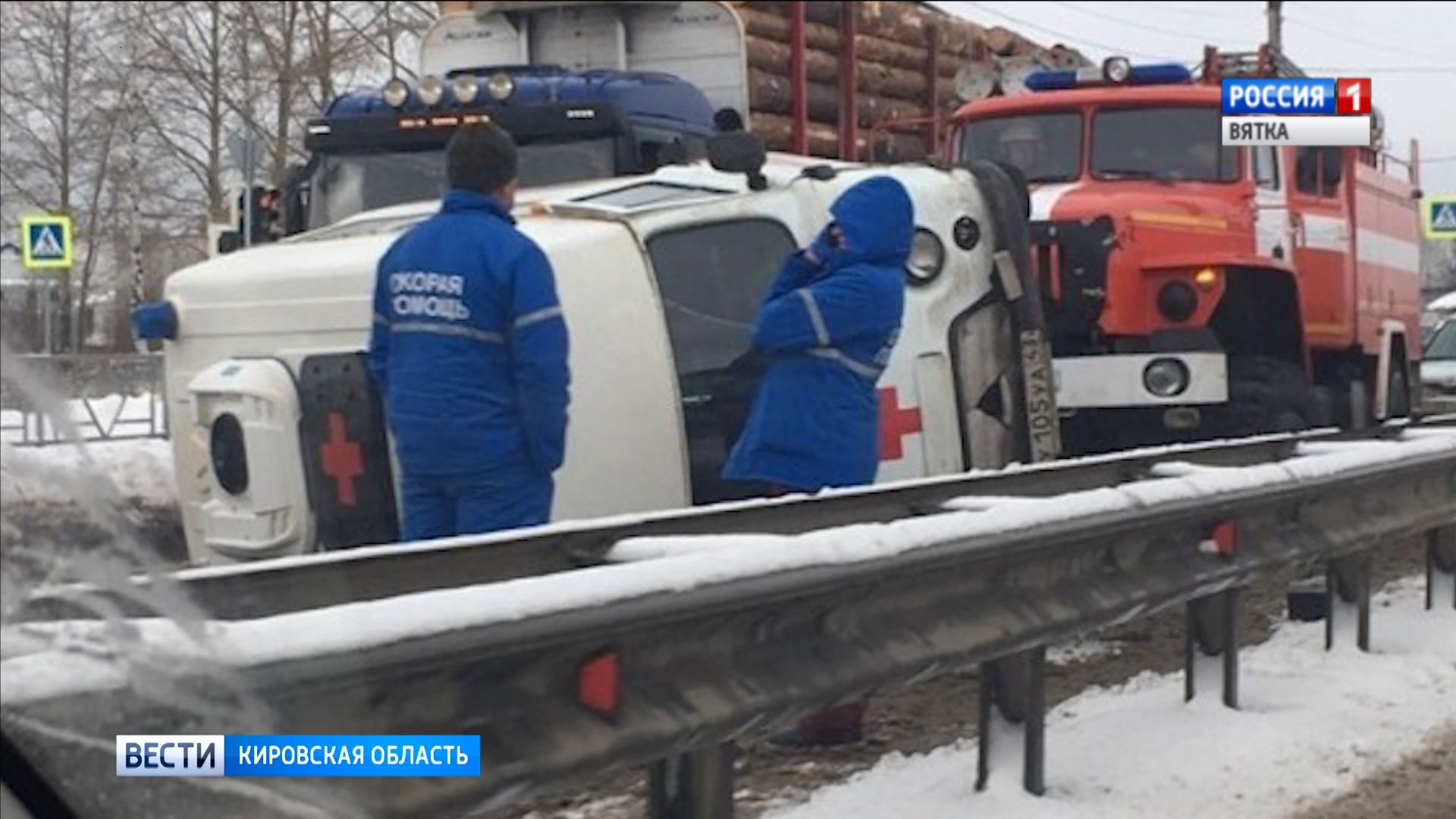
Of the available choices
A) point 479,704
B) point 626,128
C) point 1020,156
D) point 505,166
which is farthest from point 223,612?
point 1020,156

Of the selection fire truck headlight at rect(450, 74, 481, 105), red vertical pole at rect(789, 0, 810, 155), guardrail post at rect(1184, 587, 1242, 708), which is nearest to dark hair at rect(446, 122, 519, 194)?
guardrail post at rect(1184, 587, 1242, 708)

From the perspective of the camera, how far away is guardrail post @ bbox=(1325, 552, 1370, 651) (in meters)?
7.38

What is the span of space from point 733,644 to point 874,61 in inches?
381

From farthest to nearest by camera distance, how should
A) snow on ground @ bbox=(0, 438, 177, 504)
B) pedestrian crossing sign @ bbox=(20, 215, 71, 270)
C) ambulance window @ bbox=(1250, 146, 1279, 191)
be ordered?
1. pedestrian crossing sign @ bbox=(20, 215, 71, 270)
2. ambulance window @ bbox=(1250, 146, 1279, 191)
3. snow on ground @ bbox=(0, 438, 177, 504)

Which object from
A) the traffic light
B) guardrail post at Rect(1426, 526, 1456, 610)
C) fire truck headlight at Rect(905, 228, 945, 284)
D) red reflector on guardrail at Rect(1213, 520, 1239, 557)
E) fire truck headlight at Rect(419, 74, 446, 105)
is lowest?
guardrail post at Rect(1426, 526, 1456, 610)

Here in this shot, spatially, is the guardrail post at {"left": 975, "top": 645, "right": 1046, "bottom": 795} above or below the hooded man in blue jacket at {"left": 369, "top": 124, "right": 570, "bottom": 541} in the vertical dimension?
below

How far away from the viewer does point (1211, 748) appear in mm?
5855

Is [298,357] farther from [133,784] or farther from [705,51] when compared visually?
[705,51]

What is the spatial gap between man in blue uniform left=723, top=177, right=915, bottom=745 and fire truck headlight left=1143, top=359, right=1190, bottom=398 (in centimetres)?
294

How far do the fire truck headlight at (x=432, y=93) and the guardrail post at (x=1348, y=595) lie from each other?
17.0 ft

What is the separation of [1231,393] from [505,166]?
5051 mm

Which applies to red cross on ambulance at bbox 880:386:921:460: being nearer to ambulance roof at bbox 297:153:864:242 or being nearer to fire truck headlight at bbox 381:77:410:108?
ambulance roof at bbox 297:153:864:242

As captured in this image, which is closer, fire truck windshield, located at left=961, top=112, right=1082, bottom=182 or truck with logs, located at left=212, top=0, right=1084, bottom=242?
truck with logs, located at left=212, top=0, right=1084, bottom=242

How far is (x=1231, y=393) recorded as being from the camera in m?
9.62
